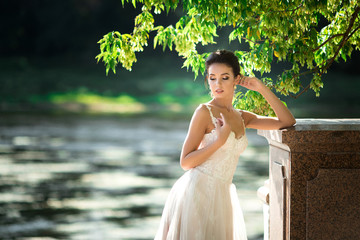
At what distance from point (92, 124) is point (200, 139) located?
45317 millimetres

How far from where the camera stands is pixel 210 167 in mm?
3080

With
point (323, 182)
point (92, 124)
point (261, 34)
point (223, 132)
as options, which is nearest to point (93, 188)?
point (261, 34)

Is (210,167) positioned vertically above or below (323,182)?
above

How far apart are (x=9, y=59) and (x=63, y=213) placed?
53.1 metres

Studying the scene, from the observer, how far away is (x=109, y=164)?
1948cm

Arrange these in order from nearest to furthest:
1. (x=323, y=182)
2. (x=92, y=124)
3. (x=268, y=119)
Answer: (x=323, y=182) → (x=268, y=119) → (x=92, y=124)

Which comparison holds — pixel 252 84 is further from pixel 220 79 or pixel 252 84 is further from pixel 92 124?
pixel 92 124

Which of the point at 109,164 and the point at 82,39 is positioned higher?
the point at 82,39

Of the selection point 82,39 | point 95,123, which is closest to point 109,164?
point 95,123

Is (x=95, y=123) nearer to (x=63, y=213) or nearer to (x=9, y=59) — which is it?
(x=9, y=59)

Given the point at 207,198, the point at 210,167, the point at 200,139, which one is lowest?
the point at 207,198

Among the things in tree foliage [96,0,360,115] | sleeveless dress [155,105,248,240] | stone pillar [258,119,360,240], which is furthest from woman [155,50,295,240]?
tree foliage [96,0,360,115]

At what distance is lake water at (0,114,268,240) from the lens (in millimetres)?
8641

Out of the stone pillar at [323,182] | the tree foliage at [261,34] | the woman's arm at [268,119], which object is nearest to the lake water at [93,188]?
the tree foliage at [261,34]
